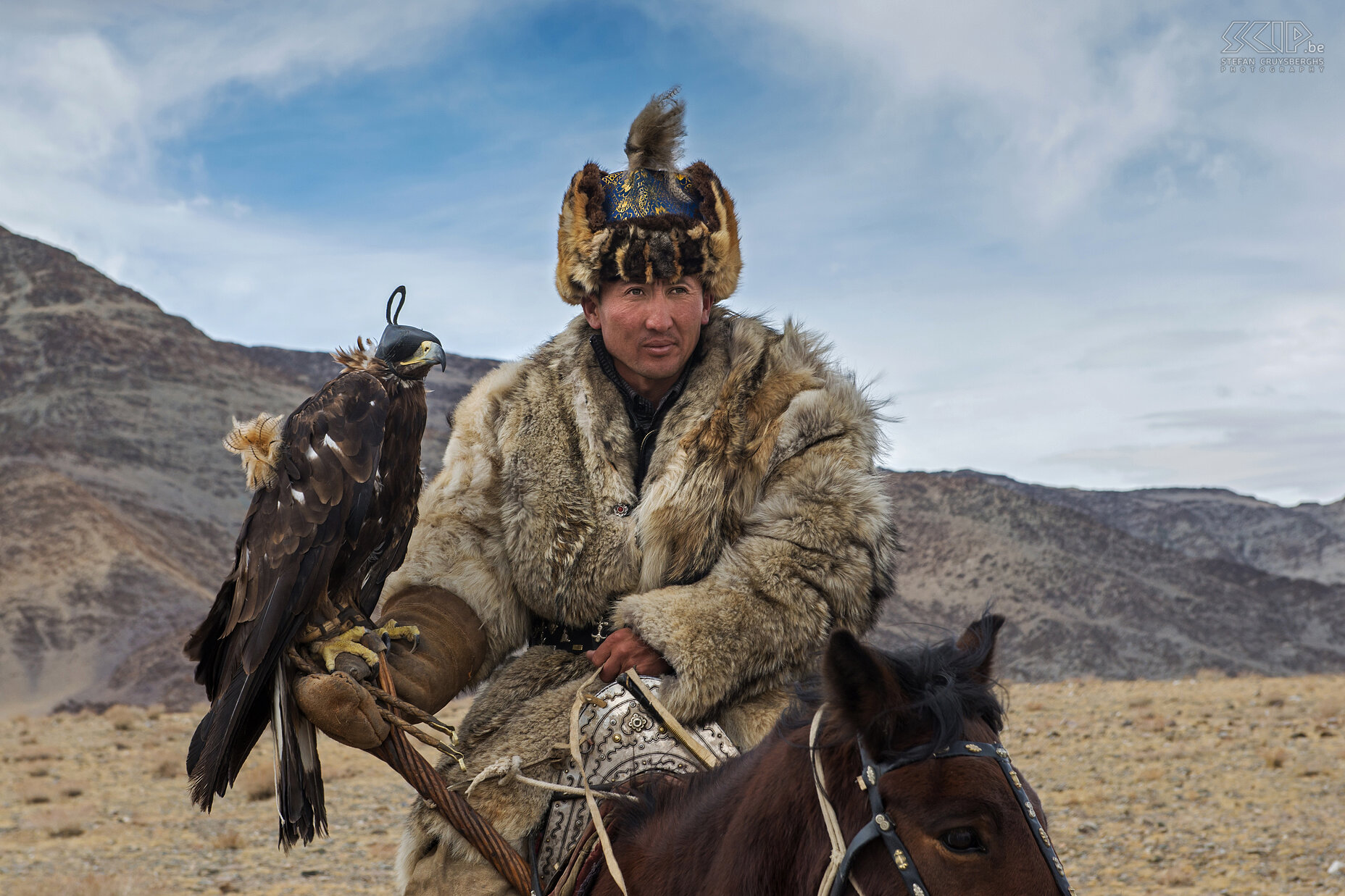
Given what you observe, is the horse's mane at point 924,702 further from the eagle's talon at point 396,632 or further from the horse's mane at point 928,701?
the eagle's talon at point 396,632

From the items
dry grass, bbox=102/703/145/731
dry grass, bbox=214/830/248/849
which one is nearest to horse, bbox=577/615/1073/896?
dry grass, bbox=214/830/248/849

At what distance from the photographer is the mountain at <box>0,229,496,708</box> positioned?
33875mm

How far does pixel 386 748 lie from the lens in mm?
2492

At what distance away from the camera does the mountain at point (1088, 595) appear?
124 feet

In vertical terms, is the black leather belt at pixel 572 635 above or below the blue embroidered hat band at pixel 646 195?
below

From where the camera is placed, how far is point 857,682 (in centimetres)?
163

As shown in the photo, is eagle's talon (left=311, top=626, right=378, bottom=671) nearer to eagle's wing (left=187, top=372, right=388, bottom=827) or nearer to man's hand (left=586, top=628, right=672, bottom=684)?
eagle's wing (left=187, top=372, right=388, bottom=827)

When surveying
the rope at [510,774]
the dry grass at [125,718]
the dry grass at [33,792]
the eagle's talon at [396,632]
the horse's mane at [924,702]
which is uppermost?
the horse's mane at [924,702]

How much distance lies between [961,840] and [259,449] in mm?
2072

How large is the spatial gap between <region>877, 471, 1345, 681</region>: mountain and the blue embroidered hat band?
113 ft

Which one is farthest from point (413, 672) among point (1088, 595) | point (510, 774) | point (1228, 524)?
point (1228, 524)

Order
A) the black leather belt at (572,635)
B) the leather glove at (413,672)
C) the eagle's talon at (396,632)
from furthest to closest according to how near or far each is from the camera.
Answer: the black leather belt at (572,635) → the eagle's talon at (396,632) → the leather glove at (413,672)

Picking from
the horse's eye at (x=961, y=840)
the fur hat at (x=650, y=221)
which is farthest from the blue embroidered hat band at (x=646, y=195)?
the horse's eye at (x=961, y=840)

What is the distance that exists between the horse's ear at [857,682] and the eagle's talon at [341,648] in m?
1.48
